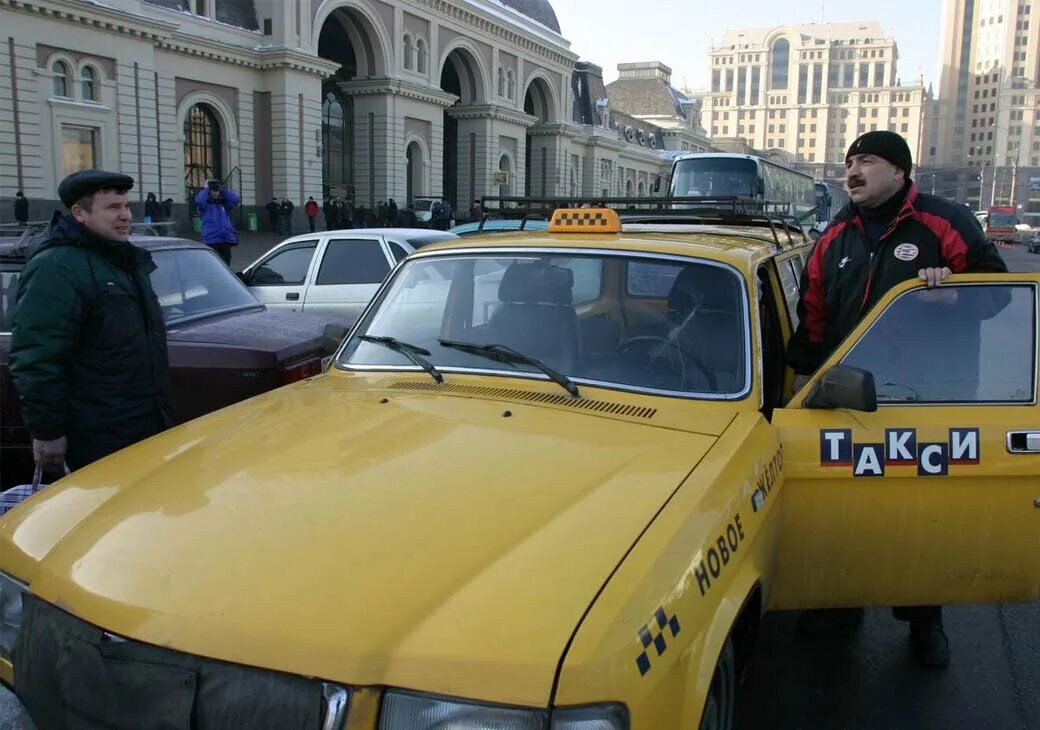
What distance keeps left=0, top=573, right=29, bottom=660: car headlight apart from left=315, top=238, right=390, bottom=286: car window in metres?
7.44

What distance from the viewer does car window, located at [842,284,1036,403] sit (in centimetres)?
317

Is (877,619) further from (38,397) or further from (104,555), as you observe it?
(38,397)

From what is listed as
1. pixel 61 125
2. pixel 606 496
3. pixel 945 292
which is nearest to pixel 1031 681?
pixel 945 292

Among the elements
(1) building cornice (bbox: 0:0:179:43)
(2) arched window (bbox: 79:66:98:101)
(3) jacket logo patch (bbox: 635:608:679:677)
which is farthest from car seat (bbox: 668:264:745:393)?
(2) arched window (bbox: 79:66:98:101)

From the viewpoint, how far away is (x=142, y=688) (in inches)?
72.0

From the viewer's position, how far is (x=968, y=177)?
144250 millimetres

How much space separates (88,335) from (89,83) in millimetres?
31057

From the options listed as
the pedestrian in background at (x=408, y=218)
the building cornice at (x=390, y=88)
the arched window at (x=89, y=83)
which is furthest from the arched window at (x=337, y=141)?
the arched window at (x=89, y=83)

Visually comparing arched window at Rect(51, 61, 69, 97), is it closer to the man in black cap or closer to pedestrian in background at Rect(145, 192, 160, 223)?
pedestrian in background at Rect(145, 192, 160, 223)

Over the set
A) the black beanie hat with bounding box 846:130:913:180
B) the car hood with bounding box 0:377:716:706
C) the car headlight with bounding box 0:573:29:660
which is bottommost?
the car headlight with bounding box 0:573:29:660

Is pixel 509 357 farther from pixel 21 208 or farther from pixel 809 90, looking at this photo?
pixel 809 90

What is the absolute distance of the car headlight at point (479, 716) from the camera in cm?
163

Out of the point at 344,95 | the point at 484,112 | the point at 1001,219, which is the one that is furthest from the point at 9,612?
the point at 1001,219

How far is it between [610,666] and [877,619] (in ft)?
10.0
